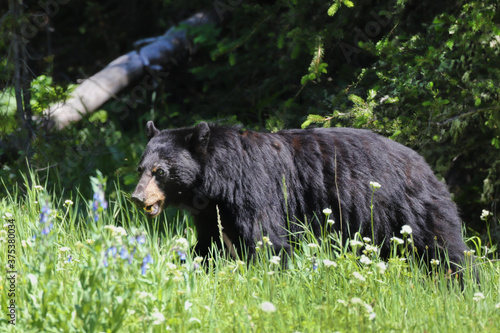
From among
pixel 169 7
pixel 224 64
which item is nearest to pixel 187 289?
pixel 224 64

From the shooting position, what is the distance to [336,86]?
18.7 feet

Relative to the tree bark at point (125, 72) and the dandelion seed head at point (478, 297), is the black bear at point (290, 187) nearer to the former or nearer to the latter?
the dandelion seed head at point (478, 297)

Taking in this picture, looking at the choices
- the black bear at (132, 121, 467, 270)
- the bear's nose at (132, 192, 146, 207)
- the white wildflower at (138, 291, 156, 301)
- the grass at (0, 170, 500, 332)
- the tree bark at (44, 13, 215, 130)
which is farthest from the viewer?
the tree bark at (44, 13, 215, 130)

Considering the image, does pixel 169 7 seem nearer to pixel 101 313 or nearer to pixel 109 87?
pixel 109 87

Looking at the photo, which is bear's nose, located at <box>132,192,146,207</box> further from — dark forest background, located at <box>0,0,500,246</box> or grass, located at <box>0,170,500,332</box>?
dark forest background, located at <box>0,0,500,246</box>

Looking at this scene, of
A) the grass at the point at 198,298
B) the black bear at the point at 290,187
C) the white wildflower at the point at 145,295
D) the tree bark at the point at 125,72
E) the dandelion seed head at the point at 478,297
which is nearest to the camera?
the grass at the point at 198,298

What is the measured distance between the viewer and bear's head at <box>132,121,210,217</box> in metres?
4.07

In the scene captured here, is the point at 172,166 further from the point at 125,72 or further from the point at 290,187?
the point at 125,72

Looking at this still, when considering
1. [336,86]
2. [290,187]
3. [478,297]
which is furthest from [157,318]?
[336,86]

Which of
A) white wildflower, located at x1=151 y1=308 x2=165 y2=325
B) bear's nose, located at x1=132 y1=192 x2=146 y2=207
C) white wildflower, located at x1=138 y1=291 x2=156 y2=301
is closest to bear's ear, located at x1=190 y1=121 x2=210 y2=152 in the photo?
→ bear's nose, located at x1=132 y1=192 x2=146 y2=207

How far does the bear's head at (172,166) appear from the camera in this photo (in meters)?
4.07

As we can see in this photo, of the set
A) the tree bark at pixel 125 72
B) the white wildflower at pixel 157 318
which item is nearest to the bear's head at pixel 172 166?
the white wildflower at pixel 157 318

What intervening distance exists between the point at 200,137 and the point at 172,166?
0.28 metres

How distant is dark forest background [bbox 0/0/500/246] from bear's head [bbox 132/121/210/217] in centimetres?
93
